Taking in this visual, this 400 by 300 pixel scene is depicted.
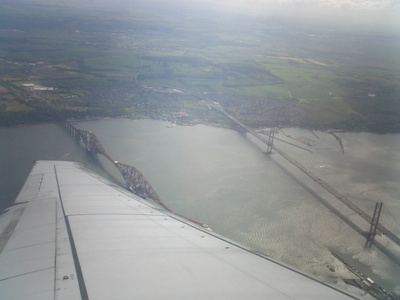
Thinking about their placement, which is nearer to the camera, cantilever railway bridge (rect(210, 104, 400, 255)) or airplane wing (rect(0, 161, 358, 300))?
airplane wing (rect(0, 161, 358, 300))

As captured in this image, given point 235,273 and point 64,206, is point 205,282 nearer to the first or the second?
point 235,273

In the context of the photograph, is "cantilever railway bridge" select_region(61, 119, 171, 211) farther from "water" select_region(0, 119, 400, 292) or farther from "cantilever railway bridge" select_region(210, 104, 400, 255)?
"cantilever railway bridge" select_region(210, 104, 400, 255)

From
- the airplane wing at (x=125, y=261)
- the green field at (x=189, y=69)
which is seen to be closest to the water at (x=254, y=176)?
the green field at (x=189, y=69)

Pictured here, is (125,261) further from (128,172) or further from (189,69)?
(189,69)

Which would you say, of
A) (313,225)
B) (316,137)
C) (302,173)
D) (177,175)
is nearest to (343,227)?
(313,225)

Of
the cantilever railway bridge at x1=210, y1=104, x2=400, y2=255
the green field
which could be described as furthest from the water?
the green field

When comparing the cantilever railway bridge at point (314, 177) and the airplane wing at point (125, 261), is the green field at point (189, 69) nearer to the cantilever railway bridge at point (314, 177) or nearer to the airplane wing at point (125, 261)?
the cantilever railway bridge at point (314, 177)

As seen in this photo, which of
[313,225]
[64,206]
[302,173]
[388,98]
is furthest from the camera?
[388,98]
